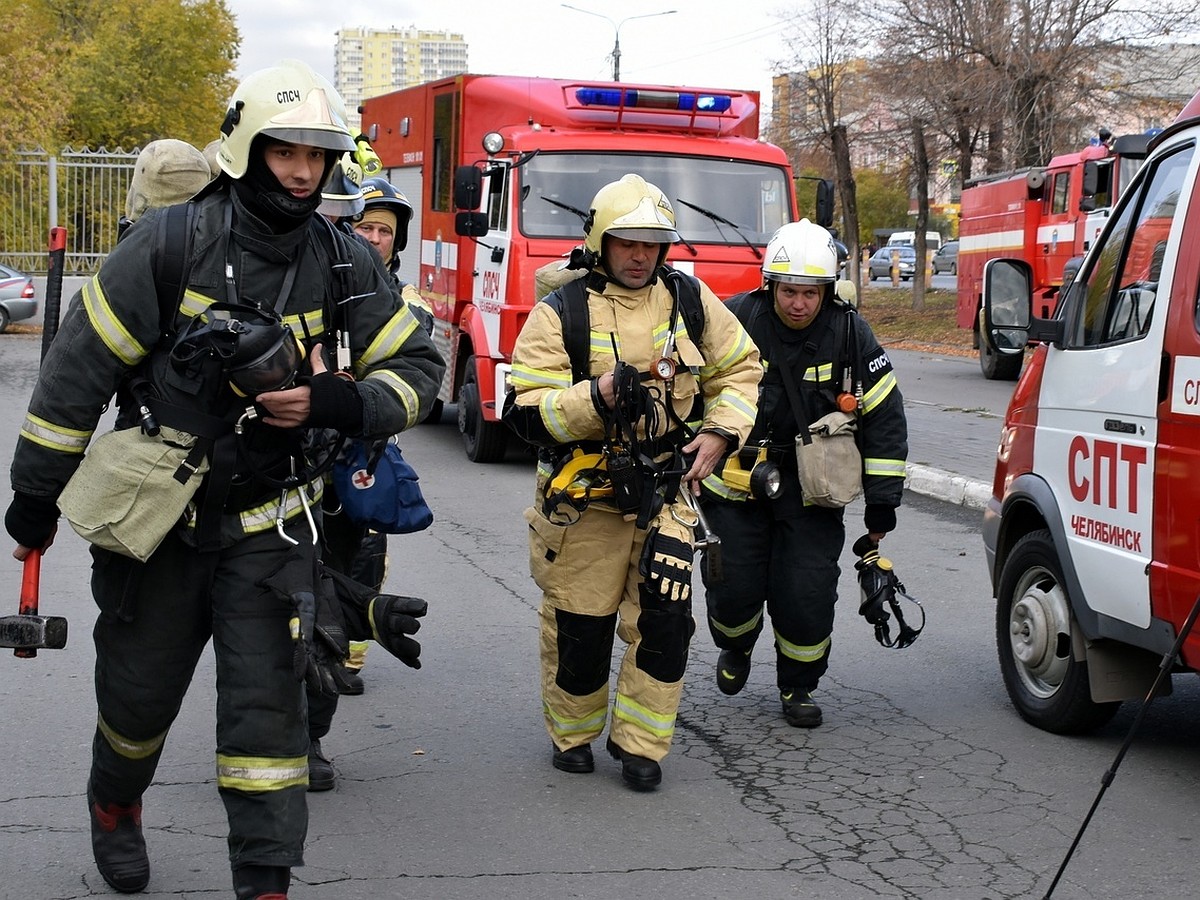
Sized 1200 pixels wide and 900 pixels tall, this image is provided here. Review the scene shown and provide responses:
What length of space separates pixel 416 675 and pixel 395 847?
1939 mm

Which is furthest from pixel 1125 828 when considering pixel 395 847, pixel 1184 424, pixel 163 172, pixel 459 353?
pixel 459 353

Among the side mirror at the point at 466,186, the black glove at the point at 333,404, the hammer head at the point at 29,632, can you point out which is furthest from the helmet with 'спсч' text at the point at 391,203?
the side mirror at the point at 466,186

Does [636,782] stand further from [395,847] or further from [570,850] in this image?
[395,847]

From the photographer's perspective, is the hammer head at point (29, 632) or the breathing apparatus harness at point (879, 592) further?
the breathing apparatus harness at point (879, 592)

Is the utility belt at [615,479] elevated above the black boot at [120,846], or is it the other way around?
the utility belt at [615,479]

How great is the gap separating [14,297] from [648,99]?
1626 cm

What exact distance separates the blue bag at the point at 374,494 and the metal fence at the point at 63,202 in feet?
78.0

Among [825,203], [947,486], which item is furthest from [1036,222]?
[947,486]

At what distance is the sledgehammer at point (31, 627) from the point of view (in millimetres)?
3625

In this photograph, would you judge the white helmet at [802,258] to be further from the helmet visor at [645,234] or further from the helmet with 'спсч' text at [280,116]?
the helmet with 'спсч' text at [280,116]

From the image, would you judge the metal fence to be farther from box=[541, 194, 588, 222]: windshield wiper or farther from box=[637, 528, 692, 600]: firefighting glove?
box=[637, 528, 692, 600]: firefighting glove

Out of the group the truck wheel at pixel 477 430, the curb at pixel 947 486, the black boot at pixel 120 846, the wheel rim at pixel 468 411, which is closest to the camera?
the black boot at pixel 120 846

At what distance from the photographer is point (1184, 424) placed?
14.7 ft

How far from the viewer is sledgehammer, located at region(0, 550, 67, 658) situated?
11.9 feet
